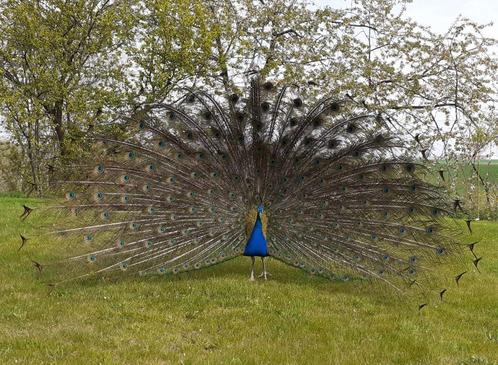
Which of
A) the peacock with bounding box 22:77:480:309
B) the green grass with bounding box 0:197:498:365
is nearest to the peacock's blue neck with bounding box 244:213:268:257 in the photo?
the peacock with bounding box 22:77:480:309

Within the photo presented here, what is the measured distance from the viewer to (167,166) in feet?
28.1

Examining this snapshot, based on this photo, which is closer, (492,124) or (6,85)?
(492,124)

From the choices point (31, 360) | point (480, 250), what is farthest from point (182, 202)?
point (480, 250)

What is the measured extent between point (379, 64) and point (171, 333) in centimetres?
1822

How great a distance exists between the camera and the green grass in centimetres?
564

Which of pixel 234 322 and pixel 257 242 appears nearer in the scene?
pixel 234 322

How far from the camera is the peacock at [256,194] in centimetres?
809

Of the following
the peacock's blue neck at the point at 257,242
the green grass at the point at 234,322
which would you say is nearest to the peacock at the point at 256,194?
the peacock's blue neck at the point at 257,242

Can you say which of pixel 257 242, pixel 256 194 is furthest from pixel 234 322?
pixel 256 194

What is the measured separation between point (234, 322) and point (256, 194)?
2.58 meters

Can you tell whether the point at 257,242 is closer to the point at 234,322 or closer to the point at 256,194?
the point at 256,194

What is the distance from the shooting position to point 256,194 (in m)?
8.76

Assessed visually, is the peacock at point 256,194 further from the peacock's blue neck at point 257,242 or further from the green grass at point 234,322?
the green grass at point 234,322

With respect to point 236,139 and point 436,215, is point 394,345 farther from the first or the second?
point 236,139
